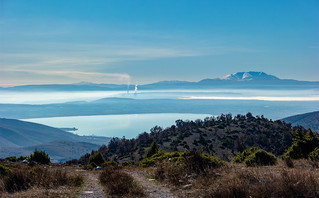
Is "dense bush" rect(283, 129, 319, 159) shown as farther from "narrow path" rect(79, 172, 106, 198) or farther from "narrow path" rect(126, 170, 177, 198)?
"narrow path" rect(79, 172, 106, 198)

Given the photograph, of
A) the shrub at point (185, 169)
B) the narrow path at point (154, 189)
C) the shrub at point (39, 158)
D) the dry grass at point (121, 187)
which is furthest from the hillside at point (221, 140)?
the dry grass at point (121, 187)

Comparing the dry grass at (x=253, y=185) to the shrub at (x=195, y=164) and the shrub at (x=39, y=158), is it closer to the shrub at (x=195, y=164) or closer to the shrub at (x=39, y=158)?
the shrub at (x=195, y=164)

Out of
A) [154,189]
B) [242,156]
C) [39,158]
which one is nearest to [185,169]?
[154,189]

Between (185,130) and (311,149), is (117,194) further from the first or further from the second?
(185,130)

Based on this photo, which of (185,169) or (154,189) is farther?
(185,169)

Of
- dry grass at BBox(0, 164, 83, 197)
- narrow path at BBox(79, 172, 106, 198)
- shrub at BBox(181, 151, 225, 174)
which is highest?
shrub at BBox(181, 151, 225, 174)

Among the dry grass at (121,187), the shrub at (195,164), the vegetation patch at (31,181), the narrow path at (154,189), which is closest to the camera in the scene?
the narrow path at (154,189)

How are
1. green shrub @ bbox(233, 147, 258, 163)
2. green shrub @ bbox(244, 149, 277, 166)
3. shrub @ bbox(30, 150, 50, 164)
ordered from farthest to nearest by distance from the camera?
shrub @ bbox(30, 150, 50, 164) → green shrub @ bbox(233, 147, 258, 163) → green shrub @ bbox(244, 149, 277, 166)

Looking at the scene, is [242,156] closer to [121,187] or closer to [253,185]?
[253,185]

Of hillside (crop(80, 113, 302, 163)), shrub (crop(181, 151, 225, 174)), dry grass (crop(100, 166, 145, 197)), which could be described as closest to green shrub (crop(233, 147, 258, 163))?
shrub (crop(181, 151, 225, 174))

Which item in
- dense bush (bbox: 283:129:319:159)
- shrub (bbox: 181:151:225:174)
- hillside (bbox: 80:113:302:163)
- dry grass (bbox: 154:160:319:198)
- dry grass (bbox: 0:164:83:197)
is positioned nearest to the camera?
dry grass (bbox: 154:160:319:198)
